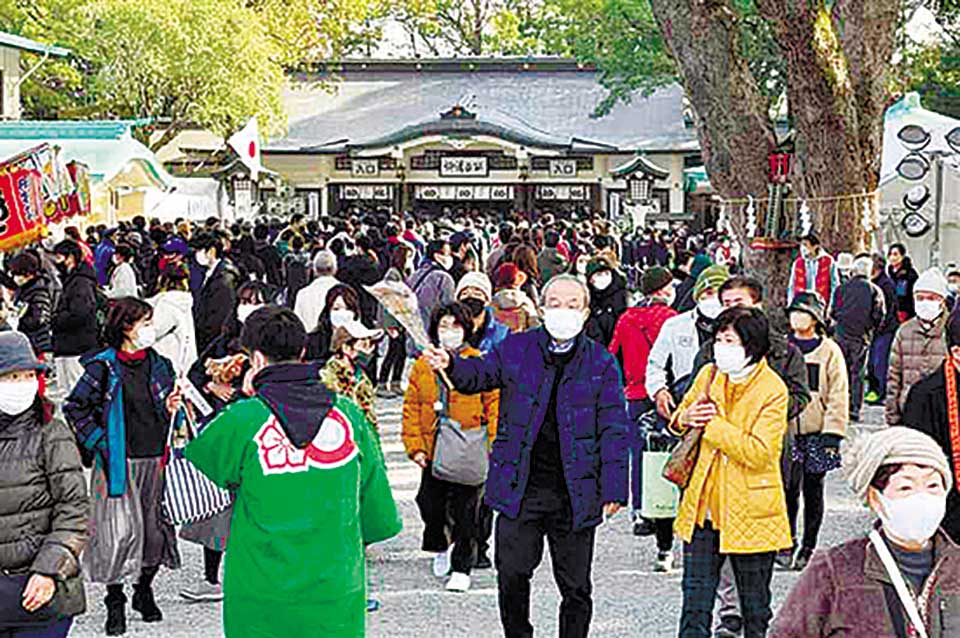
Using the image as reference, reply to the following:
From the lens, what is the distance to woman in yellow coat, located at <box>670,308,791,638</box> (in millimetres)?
5711

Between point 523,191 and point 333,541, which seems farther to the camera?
point 523,191

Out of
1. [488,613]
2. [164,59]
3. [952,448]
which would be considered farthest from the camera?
[164,59]

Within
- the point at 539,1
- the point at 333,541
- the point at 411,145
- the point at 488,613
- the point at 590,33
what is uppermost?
the point at 539,1

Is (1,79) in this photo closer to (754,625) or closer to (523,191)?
(523,191)

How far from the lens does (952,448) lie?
5441mm

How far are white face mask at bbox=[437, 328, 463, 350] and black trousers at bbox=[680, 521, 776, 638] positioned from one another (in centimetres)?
204

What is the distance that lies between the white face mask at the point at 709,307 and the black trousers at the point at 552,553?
1851 millimetres

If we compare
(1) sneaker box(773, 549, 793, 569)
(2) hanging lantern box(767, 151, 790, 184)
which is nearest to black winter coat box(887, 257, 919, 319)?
(2) hanging lantern box(767, 151, 790, 184)

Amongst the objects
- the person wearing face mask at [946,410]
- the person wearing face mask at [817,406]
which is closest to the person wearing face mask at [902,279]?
the person wearing face mask at [817,406]

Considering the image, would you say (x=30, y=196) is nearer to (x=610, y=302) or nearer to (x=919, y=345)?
(x=610, y=302)

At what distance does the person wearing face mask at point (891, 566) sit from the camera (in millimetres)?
3301

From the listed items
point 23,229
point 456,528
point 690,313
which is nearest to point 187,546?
point 456,528

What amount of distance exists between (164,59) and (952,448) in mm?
26034

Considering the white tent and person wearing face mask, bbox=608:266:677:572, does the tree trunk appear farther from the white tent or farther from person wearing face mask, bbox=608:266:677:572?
the white tent
